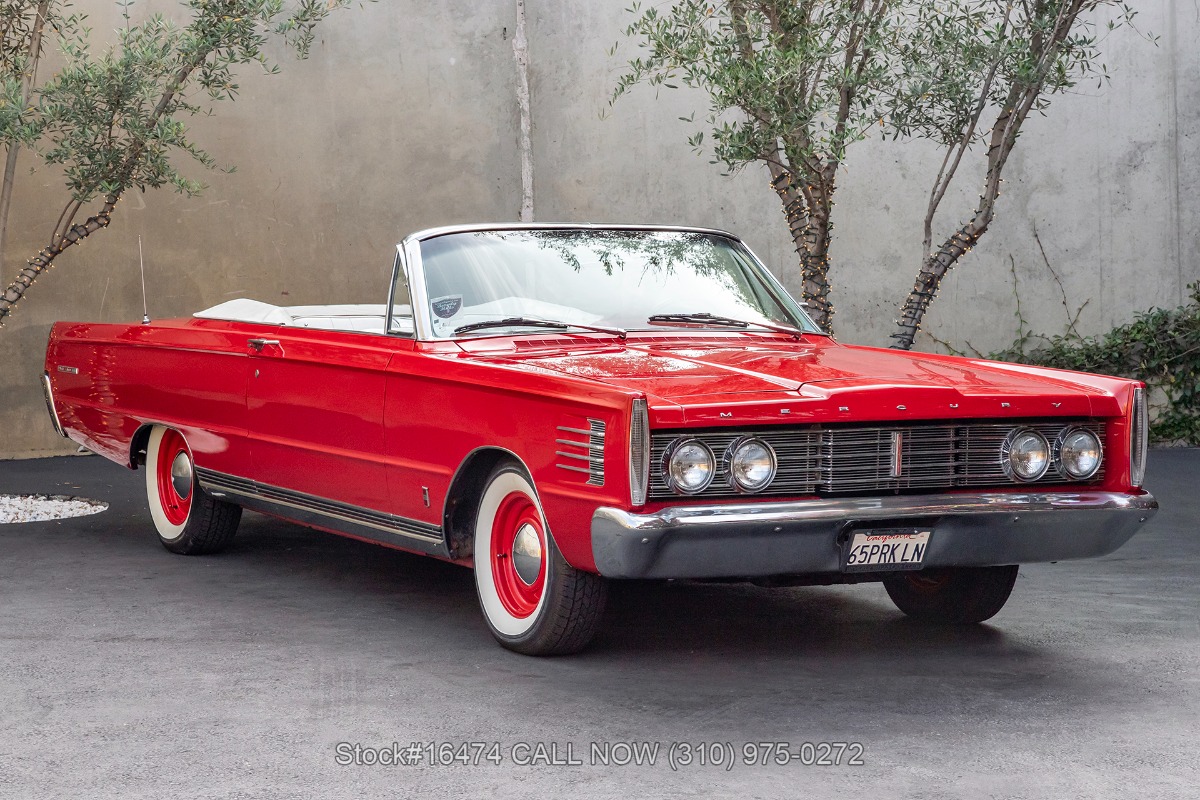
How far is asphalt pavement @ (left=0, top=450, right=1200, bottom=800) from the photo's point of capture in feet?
11.9

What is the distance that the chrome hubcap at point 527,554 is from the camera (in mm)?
4805

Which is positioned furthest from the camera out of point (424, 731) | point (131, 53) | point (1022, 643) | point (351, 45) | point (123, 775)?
point (351, 45)

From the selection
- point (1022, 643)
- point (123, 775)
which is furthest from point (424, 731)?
point (1022, 643)

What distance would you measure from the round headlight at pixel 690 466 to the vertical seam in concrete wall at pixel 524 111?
8.44 m

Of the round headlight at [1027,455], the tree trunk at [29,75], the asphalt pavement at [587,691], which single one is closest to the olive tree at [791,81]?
the asphalt pavement at [587,691]

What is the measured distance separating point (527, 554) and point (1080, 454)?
1819mm

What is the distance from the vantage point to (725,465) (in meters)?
4.29

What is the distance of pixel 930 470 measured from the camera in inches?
178

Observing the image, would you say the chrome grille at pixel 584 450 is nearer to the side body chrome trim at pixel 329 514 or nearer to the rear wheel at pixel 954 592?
the side body chrome trim at pixel 329 514

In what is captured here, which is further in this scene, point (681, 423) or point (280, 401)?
point (280, 401)

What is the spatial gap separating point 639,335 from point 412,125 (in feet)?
24.0

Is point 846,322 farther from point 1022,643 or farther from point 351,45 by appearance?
point 1022,643

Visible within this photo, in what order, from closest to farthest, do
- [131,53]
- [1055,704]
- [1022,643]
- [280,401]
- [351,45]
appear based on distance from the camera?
[1055,704]
[1022,643]
[280,401]
[131,53]
[351,45]

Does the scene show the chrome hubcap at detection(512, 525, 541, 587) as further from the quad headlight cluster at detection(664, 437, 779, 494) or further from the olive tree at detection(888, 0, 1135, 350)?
the olive tree at detection(888, 0, 1135, 350)
